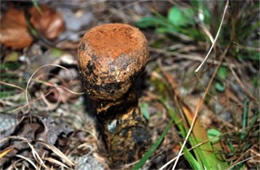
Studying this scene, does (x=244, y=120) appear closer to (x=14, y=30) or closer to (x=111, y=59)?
(x=111, y=59)

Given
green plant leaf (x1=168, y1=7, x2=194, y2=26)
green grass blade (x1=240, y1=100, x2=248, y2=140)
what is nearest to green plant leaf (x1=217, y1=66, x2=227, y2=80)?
green grass blade (x1=240, y1=100, x2=248, y2=140)

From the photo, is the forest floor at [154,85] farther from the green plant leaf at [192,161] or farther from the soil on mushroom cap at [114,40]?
the soil on mushroom cap at [114,40]

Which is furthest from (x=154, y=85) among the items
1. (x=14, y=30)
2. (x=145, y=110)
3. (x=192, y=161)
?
(x=14, y=30)

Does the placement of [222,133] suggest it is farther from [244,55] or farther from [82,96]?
[82,96]

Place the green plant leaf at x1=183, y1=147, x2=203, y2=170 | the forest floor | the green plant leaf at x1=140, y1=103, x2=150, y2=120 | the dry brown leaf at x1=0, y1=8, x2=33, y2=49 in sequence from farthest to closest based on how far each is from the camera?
the dry brown leaf at x1=0, y1=8, x2=33, y2=49 → the green plant leaf at x1=140, y1=103, x2=150, y2=120 → the forest floor → the green plant leaf at x1=183, y1=147, x2=203, y2=170

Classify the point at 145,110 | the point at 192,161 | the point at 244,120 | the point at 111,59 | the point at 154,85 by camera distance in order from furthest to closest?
the point at 154,85 < the point at 145,110 < the point at 244,120 < the point at 192,161 < the point at 111,59

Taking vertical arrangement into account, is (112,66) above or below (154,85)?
above

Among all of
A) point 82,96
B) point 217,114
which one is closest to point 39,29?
point 82,96

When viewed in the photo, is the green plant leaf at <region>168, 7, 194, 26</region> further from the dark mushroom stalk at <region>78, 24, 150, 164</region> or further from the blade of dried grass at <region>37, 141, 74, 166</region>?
the blade of dried grass at <region>37, 141, 74, 166</region>
